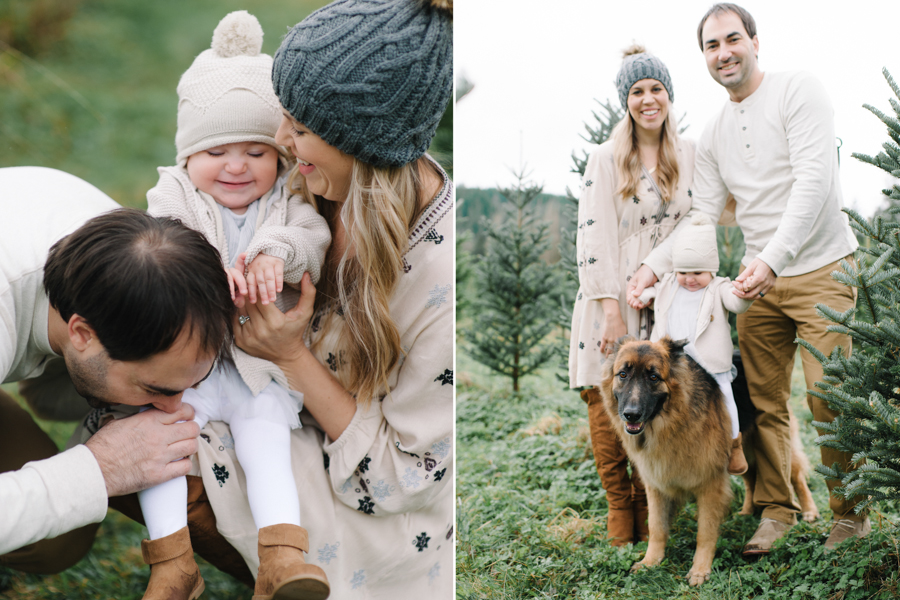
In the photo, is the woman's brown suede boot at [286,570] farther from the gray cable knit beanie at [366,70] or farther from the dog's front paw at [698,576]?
the dog's front paw at [698,576]

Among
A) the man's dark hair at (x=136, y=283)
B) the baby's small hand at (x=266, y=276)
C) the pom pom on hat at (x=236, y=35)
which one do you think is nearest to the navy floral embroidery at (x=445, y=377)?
the baby's small hand at (x=266, y=276)

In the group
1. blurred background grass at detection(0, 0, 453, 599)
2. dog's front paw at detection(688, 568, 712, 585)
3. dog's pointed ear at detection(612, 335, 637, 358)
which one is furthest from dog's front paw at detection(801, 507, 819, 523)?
blurred background grass at detection(0, 0, 453, 599)

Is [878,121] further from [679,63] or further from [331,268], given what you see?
[331,268]

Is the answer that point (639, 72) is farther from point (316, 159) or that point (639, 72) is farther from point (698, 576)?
point (698, 576)

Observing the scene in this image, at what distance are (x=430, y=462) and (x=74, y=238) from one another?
56.7 inches

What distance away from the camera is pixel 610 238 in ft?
8.86

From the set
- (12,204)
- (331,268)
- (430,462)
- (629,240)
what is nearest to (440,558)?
(430,462)

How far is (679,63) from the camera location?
2.50 metres

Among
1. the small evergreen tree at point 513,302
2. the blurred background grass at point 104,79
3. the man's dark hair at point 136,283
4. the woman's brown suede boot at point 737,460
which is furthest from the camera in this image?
the blurred background grass at point 104,79

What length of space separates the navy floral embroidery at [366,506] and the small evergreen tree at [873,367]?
165 centimetres

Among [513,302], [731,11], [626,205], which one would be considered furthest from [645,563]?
[513,302]

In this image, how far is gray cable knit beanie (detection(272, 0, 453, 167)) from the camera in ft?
6.84

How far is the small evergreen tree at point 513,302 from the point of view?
4477 millimetres

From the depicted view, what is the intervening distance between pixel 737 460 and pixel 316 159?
78.2 inches
